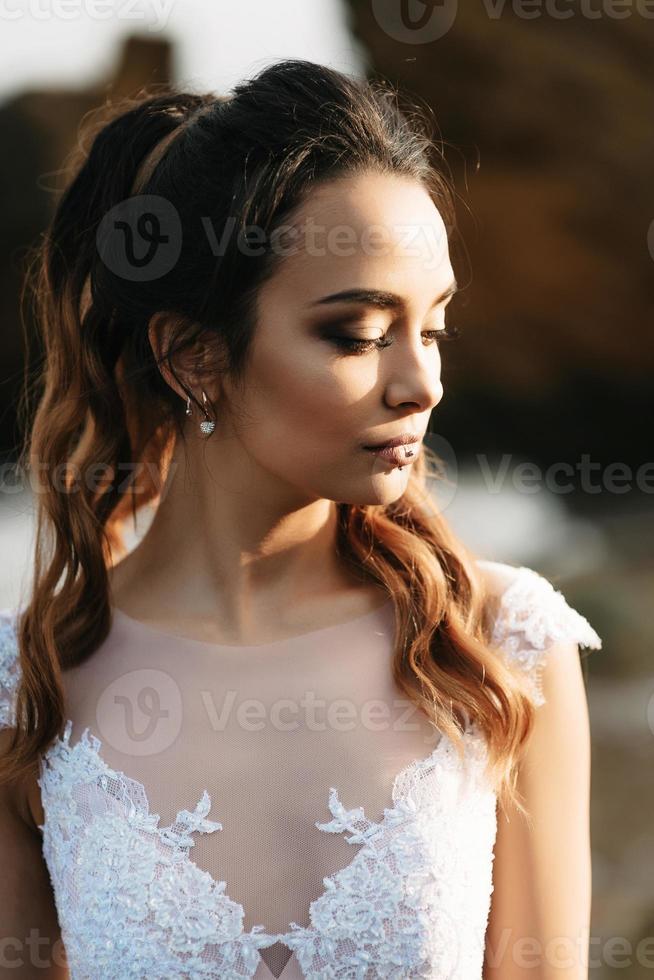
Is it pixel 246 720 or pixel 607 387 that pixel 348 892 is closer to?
pixel 246 720

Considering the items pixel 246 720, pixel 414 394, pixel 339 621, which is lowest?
pixel 246 720

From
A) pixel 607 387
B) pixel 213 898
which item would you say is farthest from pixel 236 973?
pixel 607 387

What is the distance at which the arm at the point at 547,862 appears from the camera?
1.74 meters

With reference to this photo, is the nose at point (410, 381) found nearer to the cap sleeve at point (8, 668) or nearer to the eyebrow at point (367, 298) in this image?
the eyebrow at point (367, 298)

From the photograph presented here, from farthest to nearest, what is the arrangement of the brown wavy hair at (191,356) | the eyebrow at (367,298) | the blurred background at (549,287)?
1. the blurred background at (549,287)
2. the brown wavy hair at (191,356)
3. the eyebrow at (367,298)

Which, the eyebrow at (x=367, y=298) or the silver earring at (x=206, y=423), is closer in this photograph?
the eyebrow at (x=367, y=298)

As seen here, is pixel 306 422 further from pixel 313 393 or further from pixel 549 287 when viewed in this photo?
pixel 549 287

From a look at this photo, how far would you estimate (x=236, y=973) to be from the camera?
1.64 meters

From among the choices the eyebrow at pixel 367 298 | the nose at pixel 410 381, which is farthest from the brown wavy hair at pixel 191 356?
the nose at pixel 410 381

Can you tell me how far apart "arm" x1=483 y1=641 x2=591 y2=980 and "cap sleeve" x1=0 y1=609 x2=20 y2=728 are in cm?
79

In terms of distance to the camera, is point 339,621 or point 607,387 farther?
point 607,387

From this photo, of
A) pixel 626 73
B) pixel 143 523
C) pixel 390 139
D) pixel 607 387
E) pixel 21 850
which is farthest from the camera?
pixel 607 387

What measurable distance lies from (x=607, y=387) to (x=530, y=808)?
4.44 meters

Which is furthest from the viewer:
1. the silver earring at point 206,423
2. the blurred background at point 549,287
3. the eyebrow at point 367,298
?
the blurred background at point 549,287
